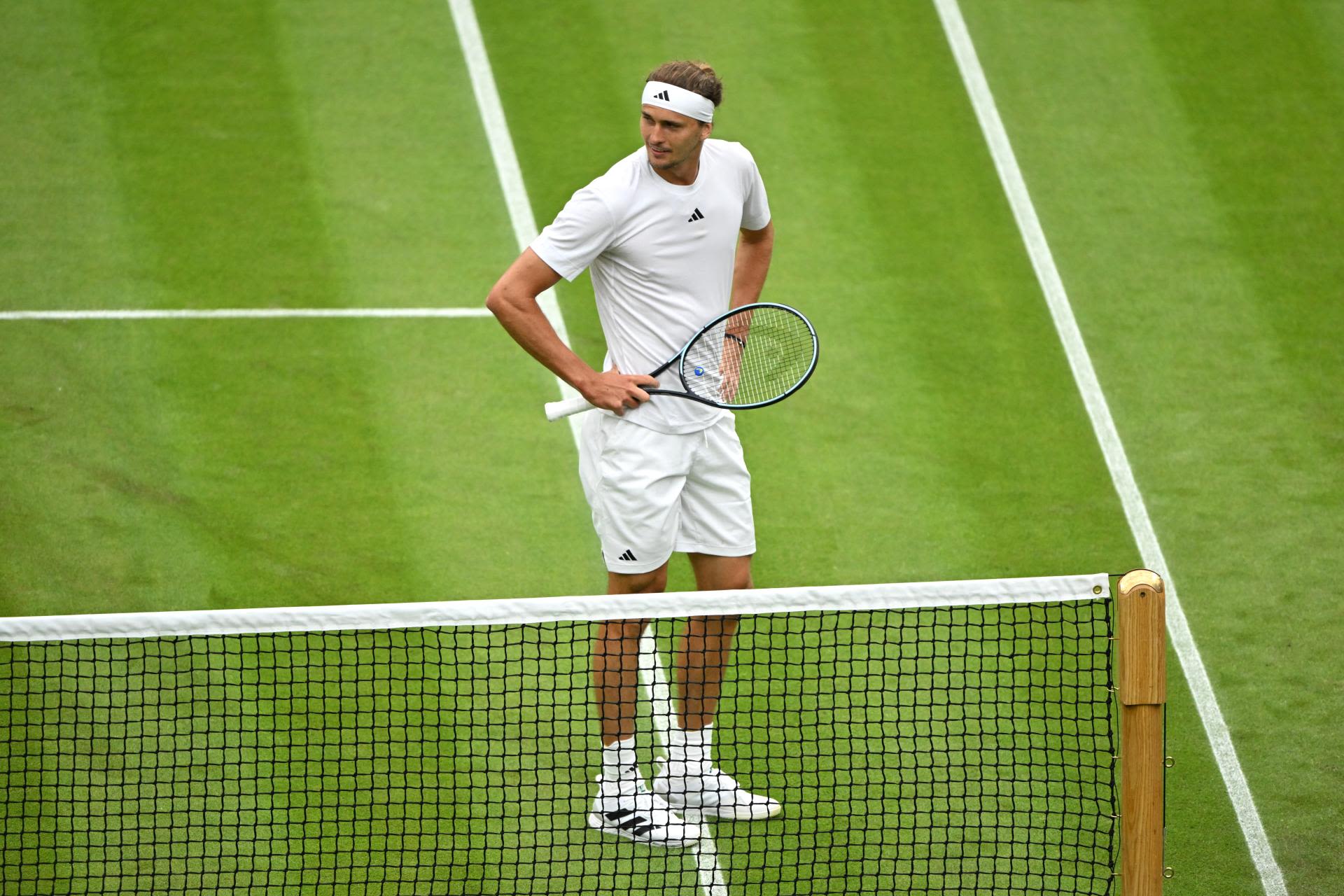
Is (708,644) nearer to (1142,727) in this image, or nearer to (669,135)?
(1142,727)

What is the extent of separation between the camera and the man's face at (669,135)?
17.1 feet

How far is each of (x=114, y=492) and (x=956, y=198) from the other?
529cm

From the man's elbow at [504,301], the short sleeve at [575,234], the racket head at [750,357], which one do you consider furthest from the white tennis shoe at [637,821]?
the short sleeve at [575,234]

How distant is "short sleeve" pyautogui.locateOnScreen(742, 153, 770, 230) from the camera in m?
5.67

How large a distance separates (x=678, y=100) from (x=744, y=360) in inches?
40.9

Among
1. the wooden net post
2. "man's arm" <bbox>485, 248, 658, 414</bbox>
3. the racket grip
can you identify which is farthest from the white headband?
the wooden net post

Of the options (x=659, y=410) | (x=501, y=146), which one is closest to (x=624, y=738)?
(x=659, y=410)

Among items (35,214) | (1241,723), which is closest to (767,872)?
(1241,723)

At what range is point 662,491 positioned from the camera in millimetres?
5539

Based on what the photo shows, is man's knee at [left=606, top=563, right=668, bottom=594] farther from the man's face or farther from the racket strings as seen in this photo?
the man's face

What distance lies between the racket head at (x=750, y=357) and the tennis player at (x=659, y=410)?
0.27 ft

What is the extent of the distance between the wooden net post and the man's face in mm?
2033

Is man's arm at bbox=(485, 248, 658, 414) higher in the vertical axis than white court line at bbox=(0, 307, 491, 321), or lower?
higher

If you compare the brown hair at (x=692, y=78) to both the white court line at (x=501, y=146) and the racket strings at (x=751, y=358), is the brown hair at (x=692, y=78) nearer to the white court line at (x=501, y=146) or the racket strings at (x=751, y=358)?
the racket strings at (x=751, y=358)
